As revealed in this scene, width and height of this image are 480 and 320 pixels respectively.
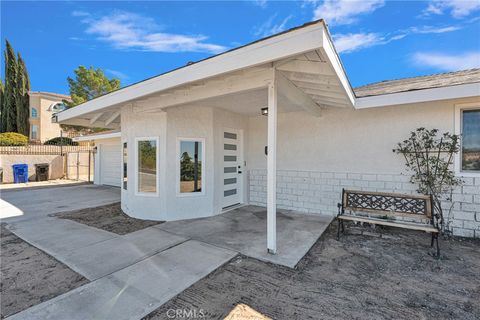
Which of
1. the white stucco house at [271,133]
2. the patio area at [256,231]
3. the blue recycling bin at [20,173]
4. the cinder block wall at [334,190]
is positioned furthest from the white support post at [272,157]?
the blue recycling bin at [20,173]

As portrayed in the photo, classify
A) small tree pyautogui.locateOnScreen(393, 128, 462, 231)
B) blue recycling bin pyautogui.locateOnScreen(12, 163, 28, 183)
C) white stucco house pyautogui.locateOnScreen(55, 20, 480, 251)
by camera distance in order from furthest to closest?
blue recycling bin pyautogui.locateOnScreen(12, 163, 28, 183) < small tree pyautogui.locateOnScreen(393, 128, 462, 231) < white stucco house pyautogui.locateOnScreen(55, 20, 480, 251)

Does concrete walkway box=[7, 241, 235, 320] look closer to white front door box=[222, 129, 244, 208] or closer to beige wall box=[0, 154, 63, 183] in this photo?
white front door box=[222, 129, 244, 208]

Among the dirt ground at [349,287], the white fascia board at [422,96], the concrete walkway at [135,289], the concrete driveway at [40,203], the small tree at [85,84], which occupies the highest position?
the small tree at [85,84]

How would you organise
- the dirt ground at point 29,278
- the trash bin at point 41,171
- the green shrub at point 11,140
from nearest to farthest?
1. the dirt ground at point 29,278
2. the trash bin at point 41,171
3. the green shrub at point 11,140

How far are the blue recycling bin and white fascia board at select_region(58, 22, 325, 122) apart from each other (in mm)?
11919

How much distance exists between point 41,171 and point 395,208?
17.0 m

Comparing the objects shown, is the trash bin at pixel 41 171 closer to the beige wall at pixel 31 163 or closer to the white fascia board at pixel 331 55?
the beige wall at pixel 31 163

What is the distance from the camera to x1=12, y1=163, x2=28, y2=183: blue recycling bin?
464 inches

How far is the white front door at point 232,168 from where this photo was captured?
6.21m

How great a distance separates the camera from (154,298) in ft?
7.75

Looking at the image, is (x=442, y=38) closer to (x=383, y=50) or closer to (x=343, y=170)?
(x=383, y=50)

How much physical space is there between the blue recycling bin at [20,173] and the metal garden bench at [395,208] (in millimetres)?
15776

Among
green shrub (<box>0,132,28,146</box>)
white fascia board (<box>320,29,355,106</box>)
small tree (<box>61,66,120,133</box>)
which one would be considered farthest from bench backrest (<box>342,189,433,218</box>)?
small tree (<box>61,66,120,133</box>)

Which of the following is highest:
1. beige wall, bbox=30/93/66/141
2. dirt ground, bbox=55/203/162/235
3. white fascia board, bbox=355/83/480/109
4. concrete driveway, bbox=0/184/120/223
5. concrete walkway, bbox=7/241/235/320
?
beige wall, bbox=30/93/66/141
